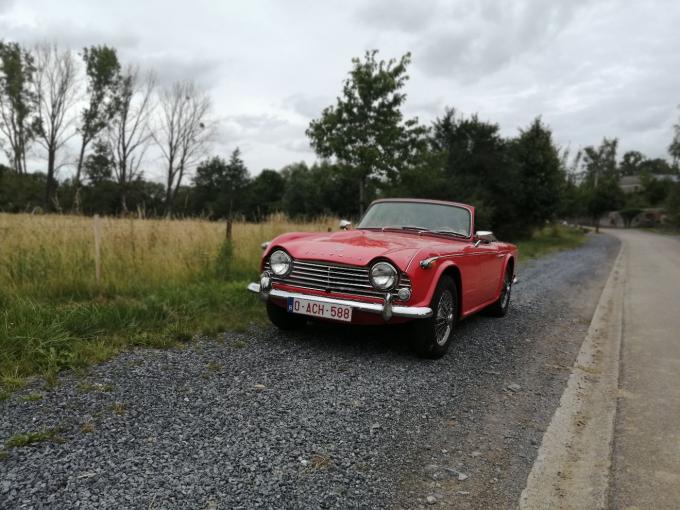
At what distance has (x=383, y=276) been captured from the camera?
3.98 meters

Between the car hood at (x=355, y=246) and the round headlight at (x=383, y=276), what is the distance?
0.23ft

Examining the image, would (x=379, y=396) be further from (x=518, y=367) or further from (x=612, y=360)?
(x=612, y=360)

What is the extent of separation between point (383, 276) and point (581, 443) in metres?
1.83

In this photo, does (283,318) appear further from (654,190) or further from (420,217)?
(654,190)

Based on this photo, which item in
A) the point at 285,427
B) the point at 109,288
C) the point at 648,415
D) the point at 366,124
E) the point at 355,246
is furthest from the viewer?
the point at 366,124

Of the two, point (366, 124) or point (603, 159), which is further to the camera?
point (603, 159)

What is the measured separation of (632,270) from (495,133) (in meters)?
12.1

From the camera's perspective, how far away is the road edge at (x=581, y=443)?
2334 mm

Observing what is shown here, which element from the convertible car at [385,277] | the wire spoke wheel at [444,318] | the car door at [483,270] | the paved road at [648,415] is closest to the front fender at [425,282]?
the convertible car at [385,277]

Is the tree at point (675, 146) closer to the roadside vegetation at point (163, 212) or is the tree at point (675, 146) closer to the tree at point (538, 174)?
the roadside vegetation at point (163, 212)

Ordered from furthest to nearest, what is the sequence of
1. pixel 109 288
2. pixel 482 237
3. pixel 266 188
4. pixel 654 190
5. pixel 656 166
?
pixel 656 166 → pixel 266 188 → pixel 654 190 → pixel 109 288 → pixel 482 237

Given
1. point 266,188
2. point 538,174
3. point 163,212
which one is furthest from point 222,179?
point 163,212

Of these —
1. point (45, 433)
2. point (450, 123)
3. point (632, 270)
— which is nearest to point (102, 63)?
point (450, 123)

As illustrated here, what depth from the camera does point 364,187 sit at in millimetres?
16281
